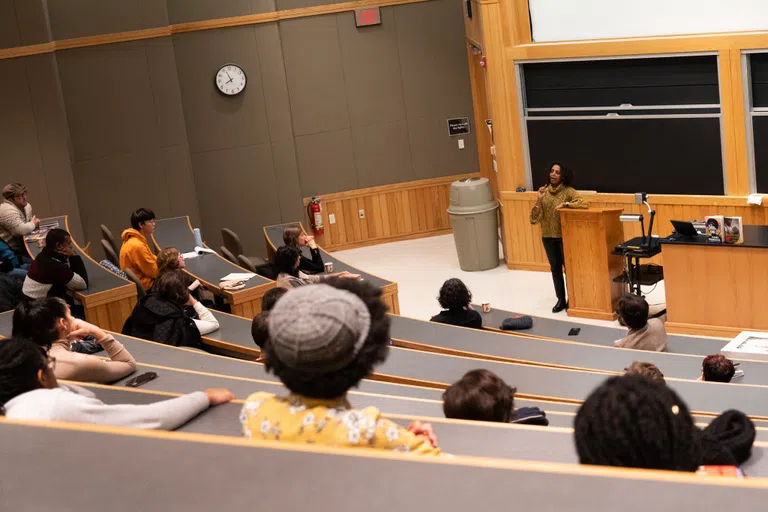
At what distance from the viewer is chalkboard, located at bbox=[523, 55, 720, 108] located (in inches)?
360

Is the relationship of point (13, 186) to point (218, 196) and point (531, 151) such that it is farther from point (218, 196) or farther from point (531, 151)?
point (531, 151)

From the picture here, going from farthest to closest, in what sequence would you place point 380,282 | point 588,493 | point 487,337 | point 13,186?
point 13,186 → point 380,282 → point 487,337 → point 588,493

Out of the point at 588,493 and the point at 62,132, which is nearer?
the point at 588,493

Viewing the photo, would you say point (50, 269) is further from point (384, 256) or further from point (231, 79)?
point (384, 256)

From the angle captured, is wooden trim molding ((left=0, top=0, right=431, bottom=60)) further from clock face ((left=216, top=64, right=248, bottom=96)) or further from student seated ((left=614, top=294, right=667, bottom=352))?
student seated ((left=614, top=294, right=667, bottom=352))

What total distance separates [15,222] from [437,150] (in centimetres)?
558

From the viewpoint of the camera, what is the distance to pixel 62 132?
1126cm

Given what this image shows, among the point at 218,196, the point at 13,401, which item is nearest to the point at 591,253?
the point at 218,196

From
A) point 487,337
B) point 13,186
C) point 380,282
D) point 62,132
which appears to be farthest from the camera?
point 62,132

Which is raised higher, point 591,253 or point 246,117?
point 246,117

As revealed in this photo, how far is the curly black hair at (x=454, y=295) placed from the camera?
6.94m

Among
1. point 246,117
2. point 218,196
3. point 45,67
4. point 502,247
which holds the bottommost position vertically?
point 502,247

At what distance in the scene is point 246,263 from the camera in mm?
9703

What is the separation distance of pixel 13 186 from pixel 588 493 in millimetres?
8306
